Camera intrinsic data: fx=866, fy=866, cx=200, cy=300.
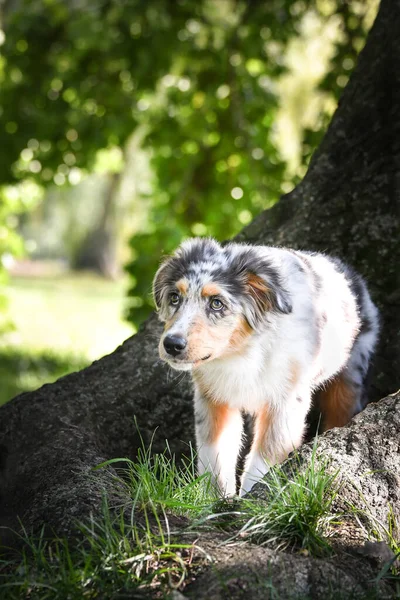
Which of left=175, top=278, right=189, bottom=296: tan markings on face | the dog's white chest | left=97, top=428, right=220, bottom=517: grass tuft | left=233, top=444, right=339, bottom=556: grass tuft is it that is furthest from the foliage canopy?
left=233, top=444, right=339, bottom=556: grass tuft

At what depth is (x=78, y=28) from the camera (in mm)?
9422

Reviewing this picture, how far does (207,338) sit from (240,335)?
308 millimetres

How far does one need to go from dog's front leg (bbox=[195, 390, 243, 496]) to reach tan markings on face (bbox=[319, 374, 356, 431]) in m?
0.80

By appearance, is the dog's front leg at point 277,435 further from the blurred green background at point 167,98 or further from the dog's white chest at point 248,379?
the blurred green background at point 167,98

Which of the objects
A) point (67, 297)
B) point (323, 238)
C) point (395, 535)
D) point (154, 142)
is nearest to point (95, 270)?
point (67, 297)

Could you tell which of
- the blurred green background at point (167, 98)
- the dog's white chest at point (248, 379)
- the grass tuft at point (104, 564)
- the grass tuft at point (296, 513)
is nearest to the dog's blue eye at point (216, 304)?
the dog's white chest at point (248, 379)

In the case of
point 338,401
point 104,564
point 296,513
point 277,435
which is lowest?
point 296,513

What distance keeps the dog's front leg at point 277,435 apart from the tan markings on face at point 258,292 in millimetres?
522

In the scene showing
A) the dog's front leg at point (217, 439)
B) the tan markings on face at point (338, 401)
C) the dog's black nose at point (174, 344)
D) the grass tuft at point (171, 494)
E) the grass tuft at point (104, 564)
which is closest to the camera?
the grass tuft at point (104, 564)

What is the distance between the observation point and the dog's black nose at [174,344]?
429cm

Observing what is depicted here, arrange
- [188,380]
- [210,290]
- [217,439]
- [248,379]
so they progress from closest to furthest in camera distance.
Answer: [210,290], [248,379], [217,439], [188,380]

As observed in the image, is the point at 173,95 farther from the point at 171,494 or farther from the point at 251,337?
the point at 171,494

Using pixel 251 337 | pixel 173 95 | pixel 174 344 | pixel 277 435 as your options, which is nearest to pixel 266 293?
pixel 251 337

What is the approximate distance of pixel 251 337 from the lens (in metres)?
4.71
